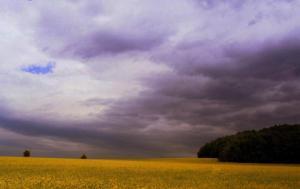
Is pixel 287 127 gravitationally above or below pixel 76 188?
above

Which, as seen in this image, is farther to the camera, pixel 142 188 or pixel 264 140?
pixel 264 140

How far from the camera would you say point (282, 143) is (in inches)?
3565

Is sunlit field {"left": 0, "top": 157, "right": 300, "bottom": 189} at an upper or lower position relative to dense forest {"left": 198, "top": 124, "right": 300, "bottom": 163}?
lower

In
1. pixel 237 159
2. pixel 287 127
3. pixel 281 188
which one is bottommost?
pixel 281 188

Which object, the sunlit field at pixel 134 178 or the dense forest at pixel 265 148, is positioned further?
the dense forest at pixel 265 148

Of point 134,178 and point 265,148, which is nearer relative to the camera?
point 134,178

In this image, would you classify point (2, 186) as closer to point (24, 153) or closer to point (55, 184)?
point (55, 184)

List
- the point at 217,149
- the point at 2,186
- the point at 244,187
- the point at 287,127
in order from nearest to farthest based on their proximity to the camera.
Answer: the point at 2,186, the point at 244,187, the point at 287,127, the point at 217,149

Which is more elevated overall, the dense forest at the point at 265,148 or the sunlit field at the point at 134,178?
the dense forest at the point at 265,148

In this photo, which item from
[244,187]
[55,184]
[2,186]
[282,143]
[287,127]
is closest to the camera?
[2,186]

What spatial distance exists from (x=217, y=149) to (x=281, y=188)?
88072 mm

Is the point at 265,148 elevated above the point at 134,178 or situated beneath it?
elevated above

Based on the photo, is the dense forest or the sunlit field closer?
the sunlit field

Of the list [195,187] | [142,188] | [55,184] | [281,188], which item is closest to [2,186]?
[55,184]
